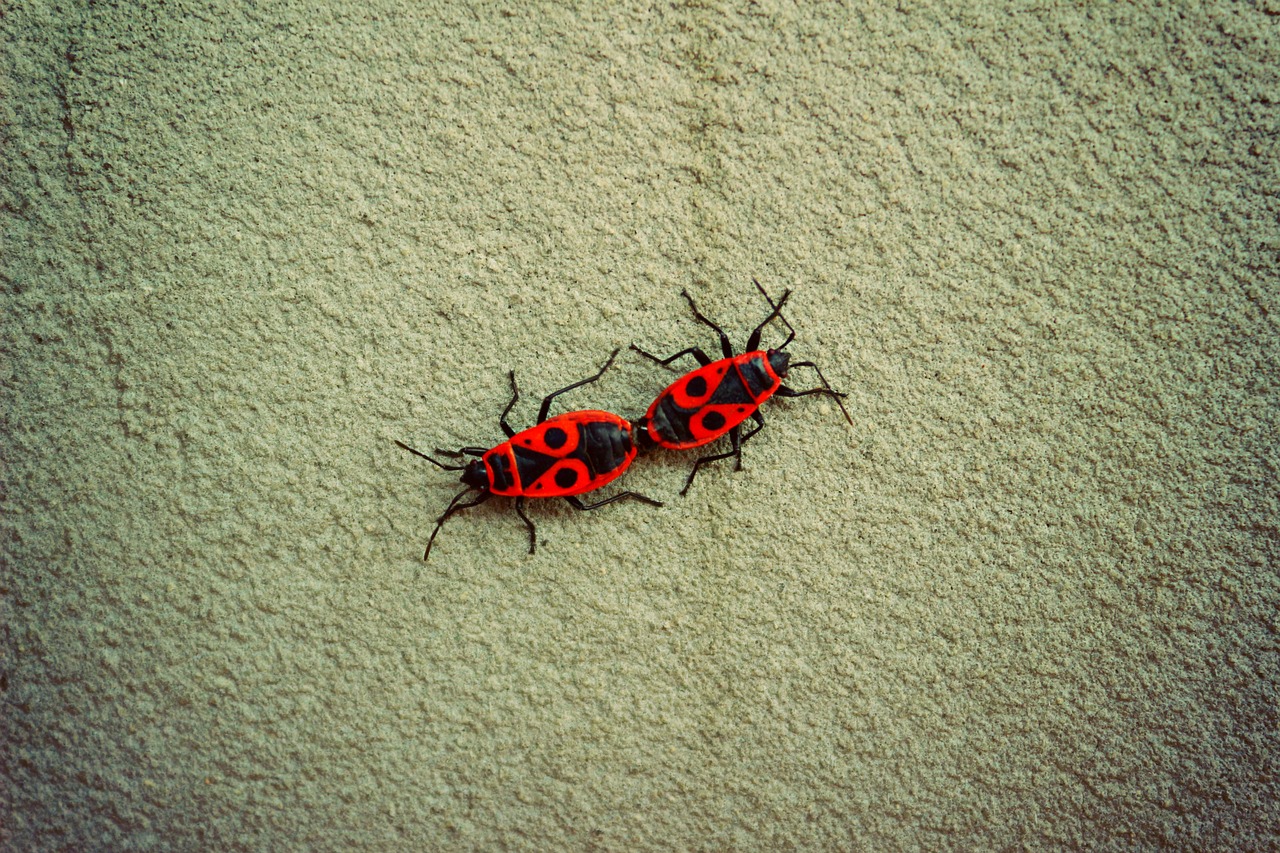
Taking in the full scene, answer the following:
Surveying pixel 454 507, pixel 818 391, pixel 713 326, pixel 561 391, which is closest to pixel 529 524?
pixel 454 507

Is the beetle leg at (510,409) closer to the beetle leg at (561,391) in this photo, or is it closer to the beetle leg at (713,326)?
the beetle leg at (561,391)

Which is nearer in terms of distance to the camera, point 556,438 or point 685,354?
point 556,438

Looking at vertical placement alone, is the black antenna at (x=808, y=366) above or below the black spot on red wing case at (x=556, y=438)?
above

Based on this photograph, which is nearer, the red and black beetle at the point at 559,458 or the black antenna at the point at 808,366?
the red and black beetle at the point at 559,458

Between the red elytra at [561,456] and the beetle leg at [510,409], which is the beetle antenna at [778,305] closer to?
the red elytra at [561,456]

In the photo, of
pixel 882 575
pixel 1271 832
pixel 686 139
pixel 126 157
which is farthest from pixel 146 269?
pixel 1271 832

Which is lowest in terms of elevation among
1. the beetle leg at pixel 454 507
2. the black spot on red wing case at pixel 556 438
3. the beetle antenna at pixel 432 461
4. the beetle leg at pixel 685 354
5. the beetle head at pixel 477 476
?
the beetle leg at pixel 454 507

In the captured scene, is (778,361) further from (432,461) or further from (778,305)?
(432,461)

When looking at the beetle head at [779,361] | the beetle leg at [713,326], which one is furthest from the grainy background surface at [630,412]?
the beetle head at [779,361]

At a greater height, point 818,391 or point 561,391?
point 818,391

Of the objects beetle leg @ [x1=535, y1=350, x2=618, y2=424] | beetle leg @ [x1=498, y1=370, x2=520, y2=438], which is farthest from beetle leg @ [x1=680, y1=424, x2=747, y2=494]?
beetle leg @ [x1=498, y1=370, x2=520, y2=438]
